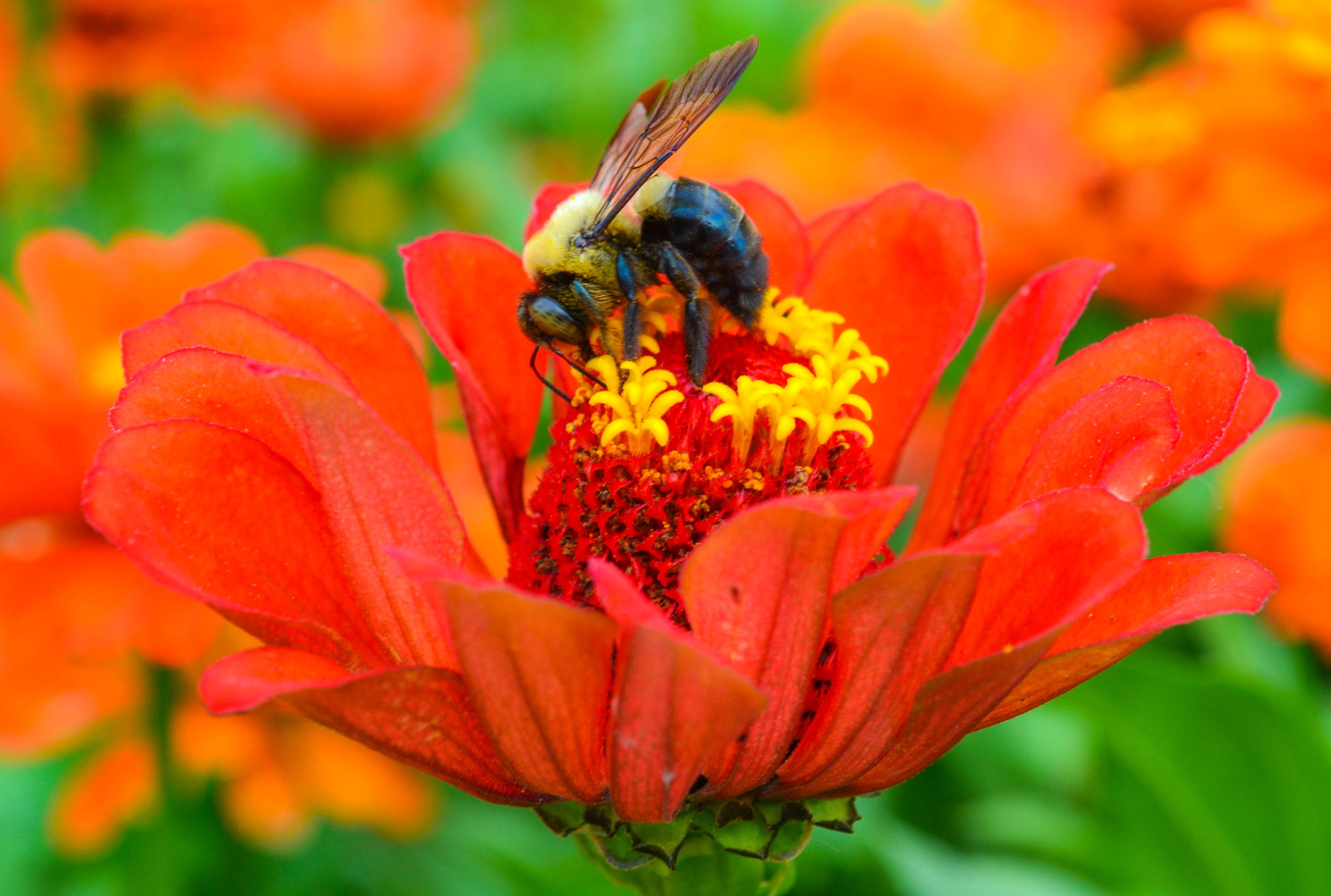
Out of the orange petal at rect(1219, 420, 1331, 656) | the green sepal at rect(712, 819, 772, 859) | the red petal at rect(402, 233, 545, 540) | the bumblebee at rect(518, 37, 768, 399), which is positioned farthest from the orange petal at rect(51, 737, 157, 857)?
the orange petal at rect(1219, 420, 1331, 656)

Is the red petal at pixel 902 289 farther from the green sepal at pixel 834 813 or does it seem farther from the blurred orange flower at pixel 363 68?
the blurred orange flower at pixel 363 68

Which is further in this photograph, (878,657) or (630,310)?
(630,310)

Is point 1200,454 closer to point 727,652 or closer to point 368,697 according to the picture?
point 727,652

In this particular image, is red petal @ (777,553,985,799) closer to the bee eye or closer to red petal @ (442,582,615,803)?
red petal @ (442,582,615,803)

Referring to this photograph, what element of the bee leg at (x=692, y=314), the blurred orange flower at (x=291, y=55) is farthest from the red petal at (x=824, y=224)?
the blurred orange flower at (x=291, y=55)

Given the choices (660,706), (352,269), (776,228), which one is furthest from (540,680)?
(352,269)

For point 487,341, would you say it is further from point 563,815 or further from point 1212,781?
point 1212,781
